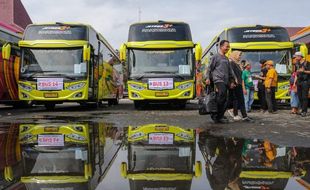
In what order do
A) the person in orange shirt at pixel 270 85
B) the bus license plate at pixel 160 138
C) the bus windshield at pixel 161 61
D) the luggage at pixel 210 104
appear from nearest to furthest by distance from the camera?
the bus license plate at pixel 160 138, the luggage at pixel 210 104, the person in orange shirt at pixel 270 85, the bus windshield at pixel 161 61

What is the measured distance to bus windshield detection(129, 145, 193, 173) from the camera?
4.95 meters

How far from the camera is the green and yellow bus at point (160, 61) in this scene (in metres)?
16.0

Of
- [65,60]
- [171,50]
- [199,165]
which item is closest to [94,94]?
[65,60]

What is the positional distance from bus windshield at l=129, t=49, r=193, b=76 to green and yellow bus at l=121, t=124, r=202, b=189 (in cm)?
807

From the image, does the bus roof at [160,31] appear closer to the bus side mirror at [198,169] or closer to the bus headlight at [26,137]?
the bus headlight at [26,137]

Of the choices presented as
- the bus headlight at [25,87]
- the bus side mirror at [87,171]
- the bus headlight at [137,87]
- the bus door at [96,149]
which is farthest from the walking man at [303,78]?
the bus side mirror at [87,171]

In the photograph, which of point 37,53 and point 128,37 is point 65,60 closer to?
point 37,53

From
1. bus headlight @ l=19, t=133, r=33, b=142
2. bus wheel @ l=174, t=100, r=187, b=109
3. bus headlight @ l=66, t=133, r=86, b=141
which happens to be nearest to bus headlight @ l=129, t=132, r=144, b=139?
bus headlight @ l=66, t=133, r=86, b=141

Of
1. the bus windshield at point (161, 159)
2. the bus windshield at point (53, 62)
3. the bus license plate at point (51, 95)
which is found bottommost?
the bus windshield at point (161, 159)

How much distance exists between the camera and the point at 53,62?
15930 millimetres

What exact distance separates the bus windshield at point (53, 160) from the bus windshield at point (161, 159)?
25.2 inches

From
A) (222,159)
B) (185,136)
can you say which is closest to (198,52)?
(185,136)

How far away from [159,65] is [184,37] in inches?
57.1

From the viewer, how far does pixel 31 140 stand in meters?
7.16
